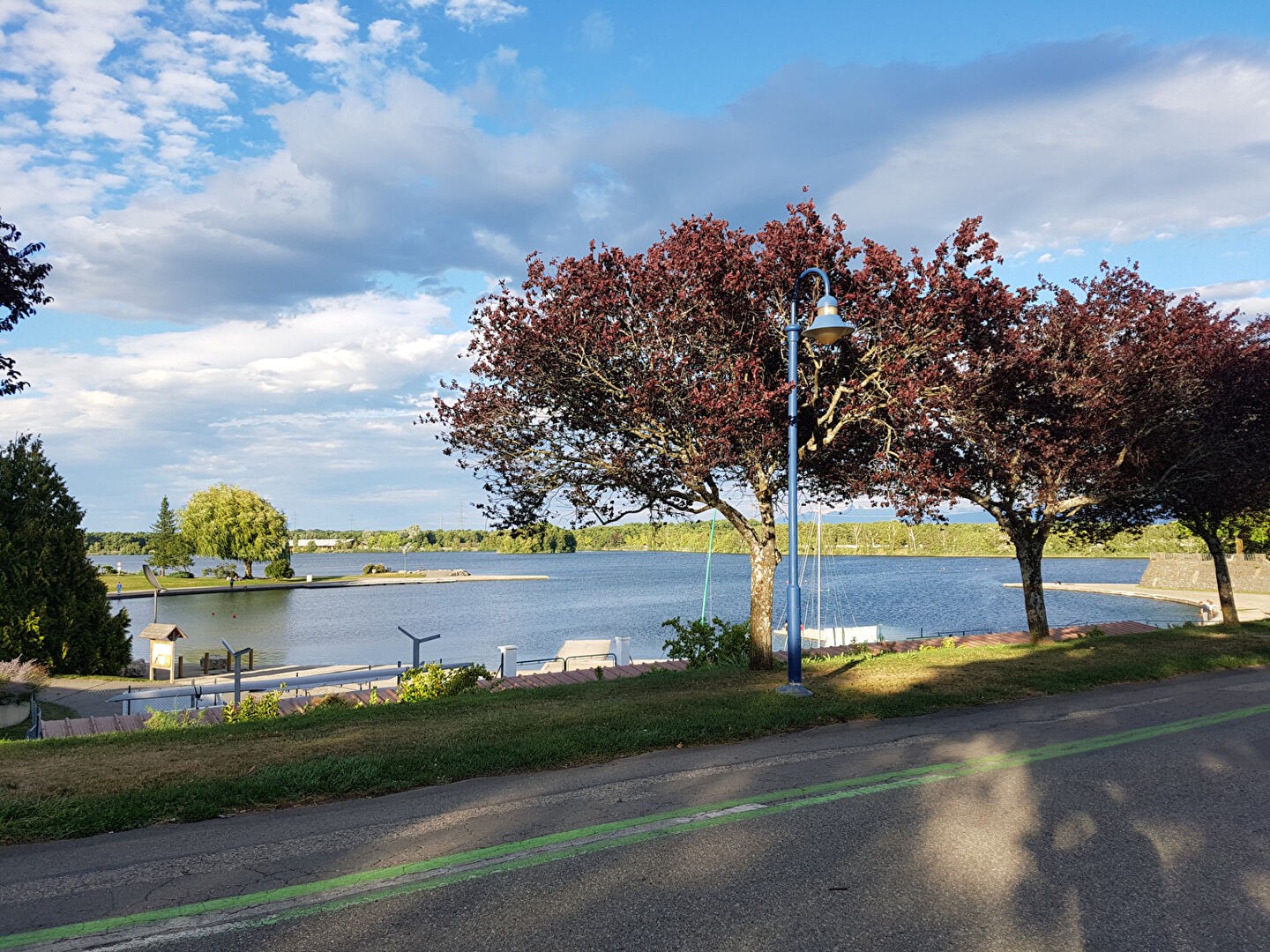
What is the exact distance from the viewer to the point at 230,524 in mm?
97938

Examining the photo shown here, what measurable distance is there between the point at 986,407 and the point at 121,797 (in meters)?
17.8

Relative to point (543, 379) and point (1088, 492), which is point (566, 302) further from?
point (1088, 492)

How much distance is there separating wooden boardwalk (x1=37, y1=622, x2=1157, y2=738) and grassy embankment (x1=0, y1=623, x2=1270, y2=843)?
2045 millimetres

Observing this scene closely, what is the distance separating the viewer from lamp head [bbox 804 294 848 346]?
11250 mm

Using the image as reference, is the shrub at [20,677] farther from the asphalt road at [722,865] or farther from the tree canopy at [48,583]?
the asphalt road at [722,865]

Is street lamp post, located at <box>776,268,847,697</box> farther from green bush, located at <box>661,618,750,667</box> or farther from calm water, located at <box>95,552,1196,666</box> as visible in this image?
calm water, located at <box>95,552,1196,666</box>

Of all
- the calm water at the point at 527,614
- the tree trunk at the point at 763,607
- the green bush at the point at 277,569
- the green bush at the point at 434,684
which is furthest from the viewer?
the green bush at the point at 277,569

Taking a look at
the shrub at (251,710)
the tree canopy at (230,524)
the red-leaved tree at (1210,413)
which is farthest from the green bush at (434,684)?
the tree canopy at (230,524)

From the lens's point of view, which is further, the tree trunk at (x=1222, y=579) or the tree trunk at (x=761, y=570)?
the tree trunk at (x=1222, y=579)

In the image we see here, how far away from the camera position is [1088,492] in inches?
827

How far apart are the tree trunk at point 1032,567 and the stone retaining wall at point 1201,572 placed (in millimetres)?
50114

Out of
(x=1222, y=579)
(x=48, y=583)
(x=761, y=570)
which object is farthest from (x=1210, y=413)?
(x=48, y=583)

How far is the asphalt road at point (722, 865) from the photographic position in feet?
14.2

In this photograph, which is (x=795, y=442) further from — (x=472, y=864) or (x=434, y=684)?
(x=472, y=864)
